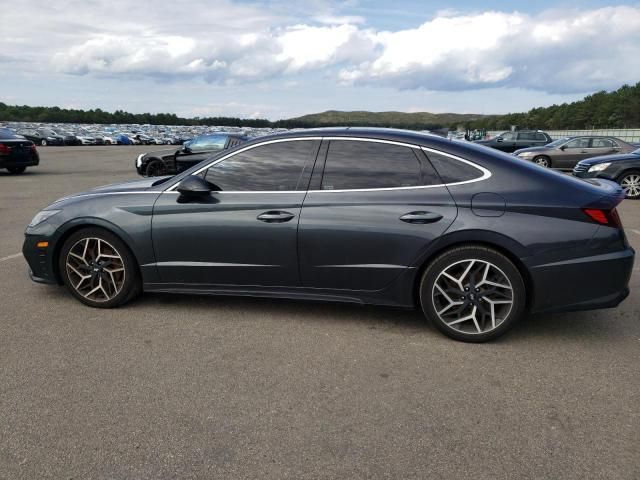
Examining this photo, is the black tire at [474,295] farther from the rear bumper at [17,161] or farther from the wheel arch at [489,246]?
the rear bumper at [17,161]

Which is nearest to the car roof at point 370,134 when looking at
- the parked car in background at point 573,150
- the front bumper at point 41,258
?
the front bumper at point 41,258

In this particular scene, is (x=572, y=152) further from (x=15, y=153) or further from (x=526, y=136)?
(x=15, y=153)

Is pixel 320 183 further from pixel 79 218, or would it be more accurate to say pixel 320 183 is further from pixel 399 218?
pixel 79 218

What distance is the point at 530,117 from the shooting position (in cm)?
11456

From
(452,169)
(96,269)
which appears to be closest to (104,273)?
(96,269)

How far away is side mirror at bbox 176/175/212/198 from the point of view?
421 centimetres

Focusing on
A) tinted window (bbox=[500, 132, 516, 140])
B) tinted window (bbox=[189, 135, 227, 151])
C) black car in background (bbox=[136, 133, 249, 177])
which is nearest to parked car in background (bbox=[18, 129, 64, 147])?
black car in background (bbox=[136, 133, 249, 177])

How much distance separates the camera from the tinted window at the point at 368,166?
408cm

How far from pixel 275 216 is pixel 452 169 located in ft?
4.50

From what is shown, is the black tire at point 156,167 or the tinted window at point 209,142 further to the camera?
the black tire at point 156,167

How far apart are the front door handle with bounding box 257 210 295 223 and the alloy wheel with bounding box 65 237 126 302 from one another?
1.31 m

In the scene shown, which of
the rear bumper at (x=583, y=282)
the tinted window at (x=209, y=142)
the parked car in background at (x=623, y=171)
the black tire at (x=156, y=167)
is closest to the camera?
the rear bumper at (x=583, y=282)

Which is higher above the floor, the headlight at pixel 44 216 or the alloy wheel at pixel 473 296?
the headlight at pixel 44 216

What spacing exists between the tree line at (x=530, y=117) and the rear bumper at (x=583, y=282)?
45.7m
